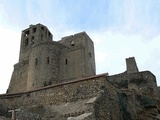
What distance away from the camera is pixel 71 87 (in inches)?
697

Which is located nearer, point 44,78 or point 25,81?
point 44,78

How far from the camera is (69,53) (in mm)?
33562

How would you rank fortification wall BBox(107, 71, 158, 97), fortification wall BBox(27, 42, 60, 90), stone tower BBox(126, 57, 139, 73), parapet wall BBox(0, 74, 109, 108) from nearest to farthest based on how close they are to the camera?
parapet wall BBox(0, 74, 109, 108)
fortification wall BBox(107, 71, 158, 97)
stone tower BBox(126, 57, 139, 73)
fortification wall BBox(27, 42, 60, 90)

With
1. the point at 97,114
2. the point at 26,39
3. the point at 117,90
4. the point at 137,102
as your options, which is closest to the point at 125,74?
the point at 137,102

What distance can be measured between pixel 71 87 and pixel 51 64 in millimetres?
14740

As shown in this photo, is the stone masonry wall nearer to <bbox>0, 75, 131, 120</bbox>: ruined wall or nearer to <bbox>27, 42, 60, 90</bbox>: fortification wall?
<bbox>0, 75, 131, 120</bbox>: ruined wall

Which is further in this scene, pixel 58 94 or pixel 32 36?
pixel 32 36

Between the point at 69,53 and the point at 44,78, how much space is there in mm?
4768

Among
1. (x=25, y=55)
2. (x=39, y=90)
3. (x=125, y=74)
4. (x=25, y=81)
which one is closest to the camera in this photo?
(x=39, y=90)

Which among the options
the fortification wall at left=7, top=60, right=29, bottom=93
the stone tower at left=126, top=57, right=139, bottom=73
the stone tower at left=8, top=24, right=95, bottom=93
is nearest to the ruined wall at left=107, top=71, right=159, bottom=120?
the stone tower at left=126, top=57, right=139, bottom=73

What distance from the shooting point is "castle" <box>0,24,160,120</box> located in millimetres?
16031

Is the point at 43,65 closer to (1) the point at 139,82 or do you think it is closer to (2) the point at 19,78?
(2) the point at 19,78

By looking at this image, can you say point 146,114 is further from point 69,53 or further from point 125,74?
point 69,53

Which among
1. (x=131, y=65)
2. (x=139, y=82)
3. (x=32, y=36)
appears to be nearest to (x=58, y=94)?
(x=139, y=82)
